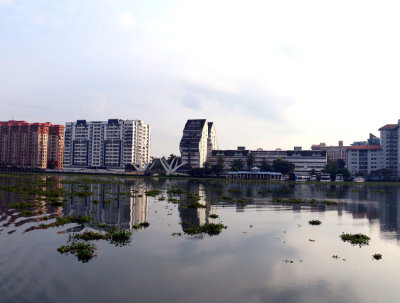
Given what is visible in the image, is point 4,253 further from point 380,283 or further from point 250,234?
point 380,283

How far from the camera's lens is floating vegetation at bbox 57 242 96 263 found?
20.7 metres

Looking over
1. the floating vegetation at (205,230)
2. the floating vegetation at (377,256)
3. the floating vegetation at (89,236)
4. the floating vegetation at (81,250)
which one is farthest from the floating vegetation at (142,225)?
the floating vegetation at (377,256)

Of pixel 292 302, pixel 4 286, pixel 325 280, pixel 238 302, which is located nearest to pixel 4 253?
pixel 4 286

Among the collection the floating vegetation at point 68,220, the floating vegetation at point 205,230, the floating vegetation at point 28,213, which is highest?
the floating vegetation at point 28,213

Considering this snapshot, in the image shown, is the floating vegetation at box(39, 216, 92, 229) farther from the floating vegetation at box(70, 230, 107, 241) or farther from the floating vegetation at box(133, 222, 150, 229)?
the floating vegetation at box(133, 222, 150, 229)

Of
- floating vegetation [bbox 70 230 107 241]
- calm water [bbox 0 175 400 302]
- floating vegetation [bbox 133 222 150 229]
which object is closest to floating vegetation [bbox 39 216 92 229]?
calm water [bbox 0 175 400 302]

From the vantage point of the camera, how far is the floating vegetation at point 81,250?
20.7 metres

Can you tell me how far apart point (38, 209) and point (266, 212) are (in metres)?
30.3

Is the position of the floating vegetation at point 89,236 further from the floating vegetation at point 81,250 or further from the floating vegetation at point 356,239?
the floating vegetation at point 356,239

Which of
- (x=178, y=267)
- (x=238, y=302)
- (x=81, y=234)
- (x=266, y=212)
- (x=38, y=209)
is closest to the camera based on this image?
(x=238, y=302)

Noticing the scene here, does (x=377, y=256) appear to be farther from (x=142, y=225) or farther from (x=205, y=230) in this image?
(x=142, y=225)

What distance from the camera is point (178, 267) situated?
2014cm

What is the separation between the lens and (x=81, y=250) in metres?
21.7

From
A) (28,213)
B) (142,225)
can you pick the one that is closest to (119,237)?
(142,225)
